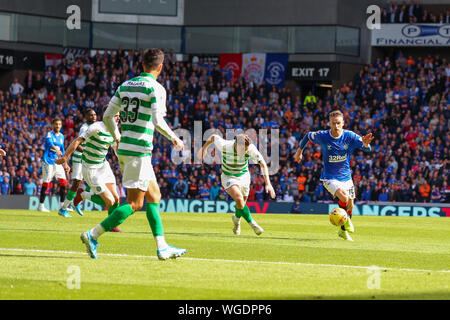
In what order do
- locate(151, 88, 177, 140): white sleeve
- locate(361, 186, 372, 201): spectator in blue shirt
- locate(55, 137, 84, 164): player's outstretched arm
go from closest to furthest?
locate(151, 88, 177, 140): white sleeve
locate(55, 137, 84, 164): player's outstretched arm
locate(361, 186, 372, 201): spectator in blue shirt

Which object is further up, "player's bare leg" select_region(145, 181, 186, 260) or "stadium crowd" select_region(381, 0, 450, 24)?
"stadium crowd" select_region(381, 0, 450, 24)

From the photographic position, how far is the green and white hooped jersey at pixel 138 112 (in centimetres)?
1019

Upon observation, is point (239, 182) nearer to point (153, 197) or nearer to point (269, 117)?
point (153, 197)

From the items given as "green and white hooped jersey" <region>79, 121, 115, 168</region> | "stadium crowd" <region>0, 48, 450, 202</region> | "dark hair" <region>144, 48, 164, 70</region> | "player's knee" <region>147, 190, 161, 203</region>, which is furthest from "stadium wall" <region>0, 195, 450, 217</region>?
"dark hair" <region>144, 48, 164, 70</region>

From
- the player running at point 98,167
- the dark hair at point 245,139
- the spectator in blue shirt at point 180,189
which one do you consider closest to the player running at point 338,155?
the dark hair at point 245,139

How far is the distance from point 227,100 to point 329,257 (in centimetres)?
2888

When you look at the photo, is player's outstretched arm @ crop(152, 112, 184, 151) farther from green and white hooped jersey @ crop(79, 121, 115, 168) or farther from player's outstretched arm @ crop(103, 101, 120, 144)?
green and white hooped jersey @ crop(79, 121, 115, 168)

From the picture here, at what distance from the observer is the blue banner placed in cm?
4390

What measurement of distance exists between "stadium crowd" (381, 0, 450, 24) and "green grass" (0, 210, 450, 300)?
1067 inches

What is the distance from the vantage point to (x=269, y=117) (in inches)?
1528

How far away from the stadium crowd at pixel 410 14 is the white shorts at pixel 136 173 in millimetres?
34423

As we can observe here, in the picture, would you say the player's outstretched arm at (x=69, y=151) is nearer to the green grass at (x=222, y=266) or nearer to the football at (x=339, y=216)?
the green grass at (x=222, y=266)

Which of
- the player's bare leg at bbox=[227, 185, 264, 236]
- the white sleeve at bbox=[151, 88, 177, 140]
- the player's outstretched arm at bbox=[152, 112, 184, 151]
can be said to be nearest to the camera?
the player's outstretched arm at bbox=[152, 112, 184, 151]

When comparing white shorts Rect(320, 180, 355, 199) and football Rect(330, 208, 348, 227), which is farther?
white shorts Rect(320, 180, 355, 199)
